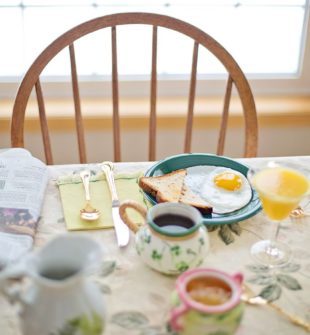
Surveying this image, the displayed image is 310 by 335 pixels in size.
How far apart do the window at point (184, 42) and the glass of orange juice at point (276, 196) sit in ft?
2.93

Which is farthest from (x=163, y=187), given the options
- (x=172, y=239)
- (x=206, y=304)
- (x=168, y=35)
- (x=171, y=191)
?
(x=168, y=35)

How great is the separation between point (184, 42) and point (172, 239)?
1055 mm

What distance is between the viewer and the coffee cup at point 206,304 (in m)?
0.63

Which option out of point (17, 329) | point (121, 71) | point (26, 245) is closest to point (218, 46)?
point (121, 71)

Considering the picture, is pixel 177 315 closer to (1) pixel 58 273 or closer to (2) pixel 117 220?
(1) pixel 58 273

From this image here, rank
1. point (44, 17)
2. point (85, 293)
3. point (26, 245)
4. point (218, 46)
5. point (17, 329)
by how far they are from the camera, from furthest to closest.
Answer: point (44, 17) < point (218, 46) < point (26, 245) < point (17, 329) < point (85, 293)

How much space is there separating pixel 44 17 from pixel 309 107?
0.86 m

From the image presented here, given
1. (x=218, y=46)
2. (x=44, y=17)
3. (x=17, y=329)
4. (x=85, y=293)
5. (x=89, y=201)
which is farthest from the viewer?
(x=44, y=17)

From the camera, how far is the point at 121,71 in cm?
174

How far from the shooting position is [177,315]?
2.11ft

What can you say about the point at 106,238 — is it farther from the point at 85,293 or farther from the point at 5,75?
the point at 5,75

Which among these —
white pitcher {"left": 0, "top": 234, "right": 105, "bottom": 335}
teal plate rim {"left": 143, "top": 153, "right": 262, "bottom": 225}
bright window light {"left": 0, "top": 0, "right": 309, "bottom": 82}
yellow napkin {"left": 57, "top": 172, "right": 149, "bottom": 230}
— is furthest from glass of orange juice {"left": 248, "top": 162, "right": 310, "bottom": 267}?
bright window light {"left": 0, "top": 0, "right": 309, "bottom": 82}

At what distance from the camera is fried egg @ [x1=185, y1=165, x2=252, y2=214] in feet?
3.30

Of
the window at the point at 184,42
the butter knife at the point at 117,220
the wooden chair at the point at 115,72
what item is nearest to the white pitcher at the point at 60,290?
the butter knife at the point at 117,220
